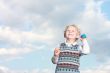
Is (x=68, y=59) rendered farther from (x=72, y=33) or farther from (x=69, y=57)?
(x=72, y=33)

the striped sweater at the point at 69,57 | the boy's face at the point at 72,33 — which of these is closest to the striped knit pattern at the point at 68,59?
the striped sweater at the point at 69,57

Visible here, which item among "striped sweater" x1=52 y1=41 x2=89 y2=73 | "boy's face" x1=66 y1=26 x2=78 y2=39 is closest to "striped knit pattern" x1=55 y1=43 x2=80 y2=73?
"striped sweater" x1=52 y1=41 x2=89 y2=73

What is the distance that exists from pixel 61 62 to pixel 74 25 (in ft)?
3.86

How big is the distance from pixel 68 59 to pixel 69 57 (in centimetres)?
7

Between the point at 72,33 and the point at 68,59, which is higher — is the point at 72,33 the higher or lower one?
the higher one

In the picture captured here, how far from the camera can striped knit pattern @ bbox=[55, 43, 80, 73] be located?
912 centimetres

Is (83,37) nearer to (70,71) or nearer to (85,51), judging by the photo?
(85,51)

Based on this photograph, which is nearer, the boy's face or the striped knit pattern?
the striped knit pattern

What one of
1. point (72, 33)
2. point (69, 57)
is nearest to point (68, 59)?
point (69, 57)

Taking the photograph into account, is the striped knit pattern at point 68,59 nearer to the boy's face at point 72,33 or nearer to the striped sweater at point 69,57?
the striped sweater at point 69,57

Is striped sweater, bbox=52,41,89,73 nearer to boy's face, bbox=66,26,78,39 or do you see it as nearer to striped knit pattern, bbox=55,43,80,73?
striped knit pattern, bbox=55,43,80,73

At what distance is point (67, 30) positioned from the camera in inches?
377

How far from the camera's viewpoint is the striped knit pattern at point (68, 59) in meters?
9.12

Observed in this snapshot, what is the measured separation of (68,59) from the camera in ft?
30.2
